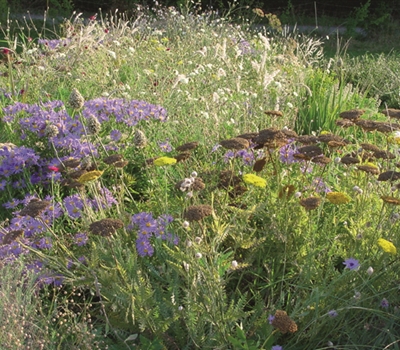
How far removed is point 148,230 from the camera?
102 inches

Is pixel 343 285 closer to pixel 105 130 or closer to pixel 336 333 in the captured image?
pixel 336 333

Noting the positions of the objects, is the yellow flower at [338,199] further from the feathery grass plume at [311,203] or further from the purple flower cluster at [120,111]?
the purple flower cluster at [120,111]

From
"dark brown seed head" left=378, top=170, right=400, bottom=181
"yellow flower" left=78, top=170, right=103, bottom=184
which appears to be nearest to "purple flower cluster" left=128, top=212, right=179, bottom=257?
"yellow flower" left=78, top=170, right=103, bottom=184

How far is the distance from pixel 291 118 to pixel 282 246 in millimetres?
2216

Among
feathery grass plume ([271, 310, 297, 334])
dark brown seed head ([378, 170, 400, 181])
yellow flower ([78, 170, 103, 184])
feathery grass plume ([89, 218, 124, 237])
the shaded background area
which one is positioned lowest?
the shaded background area

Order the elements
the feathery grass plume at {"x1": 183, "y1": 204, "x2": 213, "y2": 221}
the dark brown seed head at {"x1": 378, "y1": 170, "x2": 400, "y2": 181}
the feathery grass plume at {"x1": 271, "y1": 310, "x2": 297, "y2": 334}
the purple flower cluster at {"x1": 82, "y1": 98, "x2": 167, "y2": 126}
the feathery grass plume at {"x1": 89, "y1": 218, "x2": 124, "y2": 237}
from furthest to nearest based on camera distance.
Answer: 1. the purple flower cluster at {"x1": 82, "y1": 98, "x2": 167, "y2": 126}
2. the dark brown seed head at {"x1": 378, "y1": 170, "x2": 400, "y2": 181}
3. the feathery grass plume at {"x1": 89, "y1": 218, "x2": 124, "y2": 237}
4. the feathery grass plume at {"x1": 183, "y1": 204, "x2": 213, "y2": 221}
5. the feathery grass plume at {"x1": 271, "y1": 310, "x2": 297, "y2": 334}

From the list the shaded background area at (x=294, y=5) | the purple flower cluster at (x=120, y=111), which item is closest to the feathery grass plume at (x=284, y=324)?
the purple flower cluster at (x=120, y=111)

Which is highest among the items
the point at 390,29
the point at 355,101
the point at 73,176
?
the point at 73,176

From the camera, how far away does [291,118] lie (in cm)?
472

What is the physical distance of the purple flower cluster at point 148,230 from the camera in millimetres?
2555

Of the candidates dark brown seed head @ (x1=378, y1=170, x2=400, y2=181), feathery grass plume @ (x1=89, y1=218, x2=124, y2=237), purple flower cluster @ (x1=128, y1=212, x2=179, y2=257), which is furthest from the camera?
purple flower cluster @ (x1=128, y1=212, x2=179, y2=257)

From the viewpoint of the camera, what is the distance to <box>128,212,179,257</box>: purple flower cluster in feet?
8.38

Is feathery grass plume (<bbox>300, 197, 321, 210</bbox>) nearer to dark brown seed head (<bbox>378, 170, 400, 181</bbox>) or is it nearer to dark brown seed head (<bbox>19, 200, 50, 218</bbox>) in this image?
dark brown seed head (<bbox>378, 170, 400, 181</bbox>)

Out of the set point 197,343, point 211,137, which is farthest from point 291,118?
point 197,343
